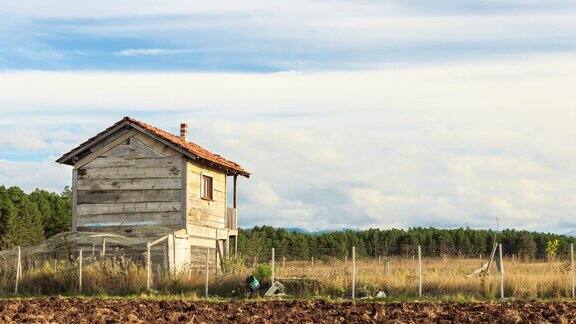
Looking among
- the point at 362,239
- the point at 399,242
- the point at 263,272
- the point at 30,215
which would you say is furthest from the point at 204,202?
the point at 399,242

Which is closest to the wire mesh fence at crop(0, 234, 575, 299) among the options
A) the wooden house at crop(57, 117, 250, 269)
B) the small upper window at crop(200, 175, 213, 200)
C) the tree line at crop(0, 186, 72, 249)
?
the wooden house at crop(57, 117, 250, 269)

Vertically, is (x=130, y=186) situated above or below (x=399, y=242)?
above

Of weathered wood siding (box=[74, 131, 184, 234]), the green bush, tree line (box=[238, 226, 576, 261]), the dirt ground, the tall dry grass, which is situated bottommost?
the dirt ground

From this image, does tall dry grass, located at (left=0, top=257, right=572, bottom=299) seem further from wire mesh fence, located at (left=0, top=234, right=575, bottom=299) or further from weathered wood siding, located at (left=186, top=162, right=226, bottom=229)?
weathered wood siding, located at (left=186, top=162, right=226, bottom=229)

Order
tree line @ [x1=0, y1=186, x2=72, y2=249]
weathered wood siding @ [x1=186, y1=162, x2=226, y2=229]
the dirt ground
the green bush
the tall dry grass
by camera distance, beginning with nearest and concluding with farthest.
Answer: the dirt ground → the tall dry grass → the green bush → weathered wood siding @ [x1=186, y1=162, x2=226, y2=229] → tree line @ [x1=0, y1=186, x2=72, y2=249]

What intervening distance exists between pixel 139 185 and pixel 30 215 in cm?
2526

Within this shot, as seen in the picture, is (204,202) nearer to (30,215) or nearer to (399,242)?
(30,215)

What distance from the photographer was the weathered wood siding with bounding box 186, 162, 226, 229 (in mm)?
32281

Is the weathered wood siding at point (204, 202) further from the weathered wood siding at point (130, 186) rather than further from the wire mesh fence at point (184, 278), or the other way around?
the wire mesh fence at point (184, 278)

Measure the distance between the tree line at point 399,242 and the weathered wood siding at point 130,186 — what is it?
36.4 m

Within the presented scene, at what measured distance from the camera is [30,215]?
182 ft

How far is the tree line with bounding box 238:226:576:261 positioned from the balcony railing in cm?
3160

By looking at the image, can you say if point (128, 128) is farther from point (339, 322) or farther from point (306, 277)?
point (339, 322)

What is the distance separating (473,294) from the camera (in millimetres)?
26000
